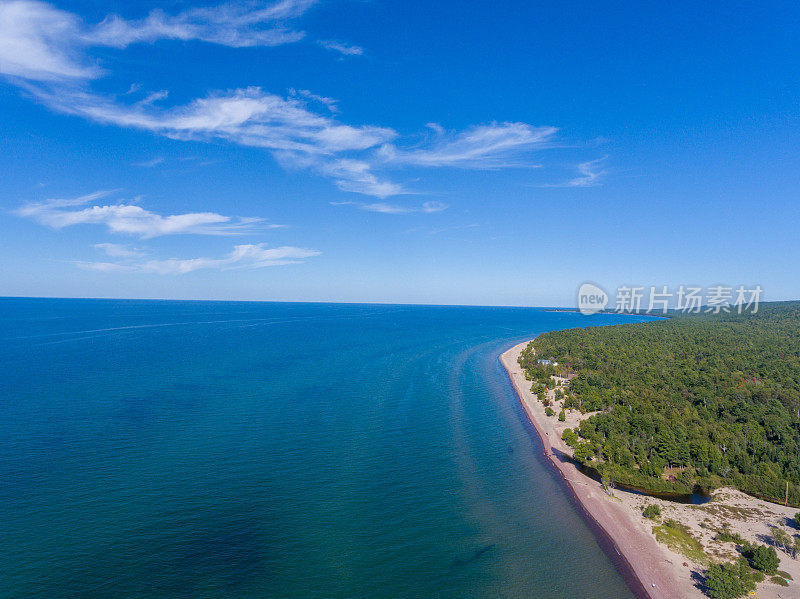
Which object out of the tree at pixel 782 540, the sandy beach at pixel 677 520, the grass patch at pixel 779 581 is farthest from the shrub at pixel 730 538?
the grass patch at pixel 779 581

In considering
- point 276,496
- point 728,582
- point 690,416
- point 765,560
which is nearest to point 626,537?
point 728,582

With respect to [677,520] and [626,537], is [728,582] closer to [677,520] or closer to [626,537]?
[626,537]

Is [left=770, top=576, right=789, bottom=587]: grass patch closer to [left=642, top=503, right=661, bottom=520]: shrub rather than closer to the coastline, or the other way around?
the coastline

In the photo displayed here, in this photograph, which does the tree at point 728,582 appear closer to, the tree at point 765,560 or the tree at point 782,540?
the tree at point 765,560

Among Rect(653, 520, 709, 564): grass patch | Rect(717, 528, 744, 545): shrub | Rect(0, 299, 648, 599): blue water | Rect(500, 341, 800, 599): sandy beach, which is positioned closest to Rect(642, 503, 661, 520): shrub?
Rect(500, 341, 800, 599): sandy beach

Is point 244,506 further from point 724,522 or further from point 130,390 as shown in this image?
point 130,390

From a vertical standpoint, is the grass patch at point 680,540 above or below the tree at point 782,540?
below

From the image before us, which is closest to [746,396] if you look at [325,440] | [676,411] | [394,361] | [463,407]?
[676,411]
